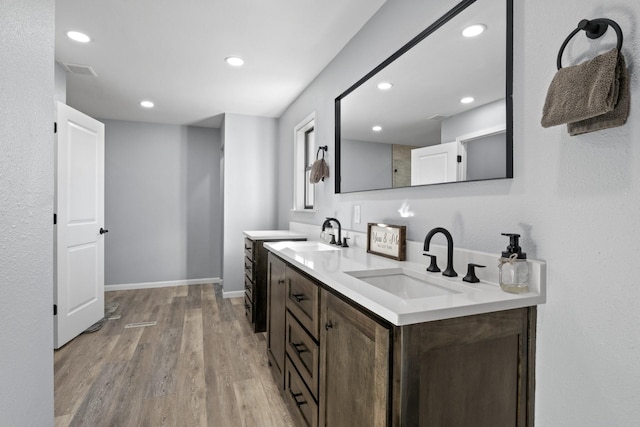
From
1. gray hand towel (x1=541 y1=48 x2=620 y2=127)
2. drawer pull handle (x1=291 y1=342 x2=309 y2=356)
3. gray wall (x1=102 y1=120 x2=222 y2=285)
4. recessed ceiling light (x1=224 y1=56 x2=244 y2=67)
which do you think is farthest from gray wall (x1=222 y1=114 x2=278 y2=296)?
gray hand towel (x1=541 y1=48 x2=620 y2=127)

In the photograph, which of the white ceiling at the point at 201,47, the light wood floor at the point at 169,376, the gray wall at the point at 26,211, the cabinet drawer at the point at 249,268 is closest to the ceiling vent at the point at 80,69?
the white ceiling at the point at 201,47

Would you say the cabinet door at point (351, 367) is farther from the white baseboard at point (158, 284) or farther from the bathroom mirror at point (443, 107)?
the white baseboard at point (158, 284)

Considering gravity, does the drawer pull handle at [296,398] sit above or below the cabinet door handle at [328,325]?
below

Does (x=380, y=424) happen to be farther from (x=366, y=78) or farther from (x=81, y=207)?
(x=81, y=207)

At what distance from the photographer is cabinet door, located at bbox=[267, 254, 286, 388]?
198 centimetres

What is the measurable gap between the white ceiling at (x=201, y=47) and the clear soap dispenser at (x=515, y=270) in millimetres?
1645

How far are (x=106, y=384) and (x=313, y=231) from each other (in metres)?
1.88

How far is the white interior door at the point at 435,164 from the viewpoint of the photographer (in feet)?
4.84

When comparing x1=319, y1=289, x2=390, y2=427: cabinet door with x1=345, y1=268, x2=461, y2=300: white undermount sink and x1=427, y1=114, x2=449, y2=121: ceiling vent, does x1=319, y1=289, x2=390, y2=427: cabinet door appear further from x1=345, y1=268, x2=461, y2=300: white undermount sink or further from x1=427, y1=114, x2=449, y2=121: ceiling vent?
x1=427, y1=114, x2=449, y2=121: ceiling vent

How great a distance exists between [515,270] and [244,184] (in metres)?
3.75

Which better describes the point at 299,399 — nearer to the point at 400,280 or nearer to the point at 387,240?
the point at 400,280

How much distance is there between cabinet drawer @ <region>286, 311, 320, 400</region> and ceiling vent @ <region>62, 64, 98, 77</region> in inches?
111

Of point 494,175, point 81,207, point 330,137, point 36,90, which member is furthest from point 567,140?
point 81,207

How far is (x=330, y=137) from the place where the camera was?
2.71m
